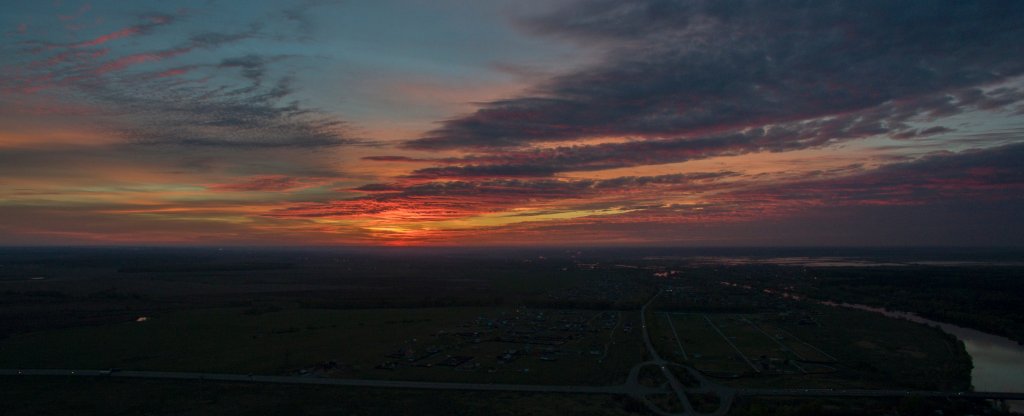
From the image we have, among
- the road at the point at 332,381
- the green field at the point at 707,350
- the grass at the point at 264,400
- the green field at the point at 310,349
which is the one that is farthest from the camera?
the green field at the point at 310,349

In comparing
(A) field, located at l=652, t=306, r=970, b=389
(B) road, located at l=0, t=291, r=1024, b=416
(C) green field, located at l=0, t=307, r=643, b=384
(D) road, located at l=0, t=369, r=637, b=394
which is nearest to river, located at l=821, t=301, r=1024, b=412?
(A) field, located at l=652, t=306, r=970, b=389

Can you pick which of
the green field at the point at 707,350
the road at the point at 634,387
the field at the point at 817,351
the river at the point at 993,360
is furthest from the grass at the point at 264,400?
the river at the point at 993,360

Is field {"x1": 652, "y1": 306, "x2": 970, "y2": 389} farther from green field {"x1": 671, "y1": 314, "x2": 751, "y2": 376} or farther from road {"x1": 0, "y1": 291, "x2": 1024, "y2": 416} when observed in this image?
road {"x1": 0, "y1": 291, "x2": 1024, "y2": 416}

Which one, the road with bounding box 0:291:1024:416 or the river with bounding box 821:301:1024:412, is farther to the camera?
the river with bounding box 821:301:1024:412

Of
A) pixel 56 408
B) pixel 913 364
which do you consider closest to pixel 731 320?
pixel 913 364

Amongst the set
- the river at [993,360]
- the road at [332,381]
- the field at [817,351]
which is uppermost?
the road at [332,381]

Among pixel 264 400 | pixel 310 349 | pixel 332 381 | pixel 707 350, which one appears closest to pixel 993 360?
pixel 707 350

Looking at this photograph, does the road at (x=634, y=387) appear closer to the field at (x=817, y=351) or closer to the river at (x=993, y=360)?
the field at (x=817, y=351)

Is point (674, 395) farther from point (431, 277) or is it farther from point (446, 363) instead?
point (431, 277)

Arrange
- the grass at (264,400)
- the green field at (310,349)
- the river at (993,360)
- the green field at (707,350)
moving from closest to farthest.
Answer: the grass at (264,400)
the river at (993,360)
the green field at (707,350)
the green field at (310,349)
